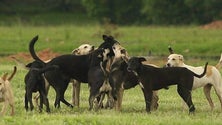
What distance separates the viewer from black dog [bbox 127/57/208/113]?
17.0m

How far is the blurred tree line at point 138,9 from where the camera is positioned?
66.1m

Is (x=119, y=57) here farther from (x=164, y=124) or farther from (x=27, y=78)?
(x=164, y=124)

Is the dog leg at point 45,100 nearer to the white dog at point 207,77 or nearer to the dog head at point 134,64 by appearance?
the dog head at point 134,64

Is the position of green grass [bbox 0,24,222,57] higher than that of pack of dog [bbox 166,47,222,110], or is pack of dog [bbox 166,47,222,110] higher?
green grass [bbox 0,24,222,57]

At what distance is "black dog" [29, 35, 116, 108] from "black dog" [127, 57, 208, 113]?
1021mm

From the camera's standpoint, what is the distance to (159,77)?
669 inches

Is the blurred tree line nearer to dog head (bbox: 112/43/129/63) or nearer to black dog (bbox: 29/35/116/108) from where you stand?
dog head (bbox: 112/43/129/63)

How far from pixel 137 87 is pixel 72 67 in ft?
20.5

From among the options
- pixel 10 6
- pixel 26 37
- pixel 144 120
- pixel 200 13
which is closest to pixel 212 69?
pixel 144 120

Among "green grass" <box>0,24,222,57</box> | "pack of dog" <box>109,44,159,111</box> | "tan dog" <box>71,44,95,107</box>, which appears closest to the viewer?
"pack of dog" <box>109,44,159,111</box>

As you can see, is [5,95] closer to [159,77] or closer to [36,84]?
[36,84]

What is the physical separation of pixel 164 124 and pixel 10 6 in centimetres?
6489

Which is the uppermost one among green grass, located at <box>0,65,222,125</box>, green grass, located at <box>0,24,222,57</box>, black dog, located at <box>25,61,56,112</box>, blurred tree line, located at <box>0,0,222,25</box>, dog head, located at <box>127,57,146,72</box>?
blurred tree line, located at <box>0,0,222,25</box>

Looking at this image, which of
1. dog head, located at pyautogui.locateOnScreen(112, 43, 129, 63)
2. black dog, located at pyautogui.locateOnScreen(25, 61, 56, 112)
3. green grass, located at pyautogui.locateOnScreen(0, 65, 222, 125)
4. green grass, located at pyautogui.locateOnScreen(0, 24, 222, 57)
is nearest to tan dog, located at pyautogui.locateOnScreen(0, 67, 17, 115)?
green grass, located at pyautogui.locateOnScreen(0, 65, 222, 125)
